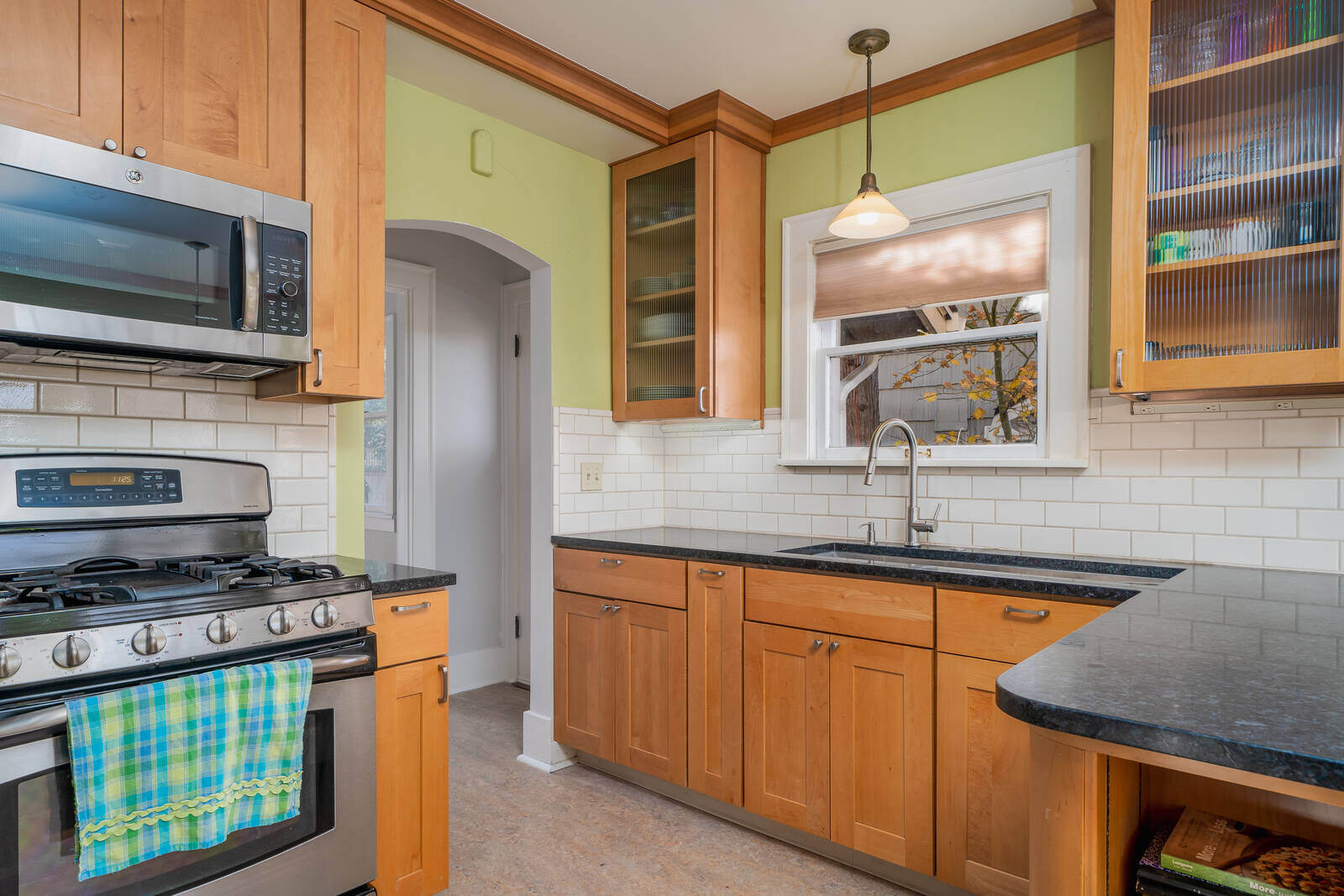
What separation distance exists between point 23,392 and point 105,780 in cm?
99

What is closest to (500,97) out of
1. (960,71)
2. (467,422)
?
(960,71)

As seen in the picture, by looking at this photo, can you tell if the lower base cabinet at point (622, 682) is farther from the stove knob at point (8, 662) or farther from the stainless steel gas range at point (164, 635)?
the stove knob at point (8, 662)

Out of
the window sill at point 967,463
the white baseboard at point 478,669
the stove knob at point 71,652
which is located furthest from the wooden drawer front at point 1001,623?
the white baseboard at point 478,669

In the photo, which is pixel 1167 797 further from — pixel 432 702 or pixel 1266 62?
pixel 1266 62

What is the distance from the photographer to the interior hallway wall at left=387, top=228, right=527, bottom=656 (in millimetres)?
4008

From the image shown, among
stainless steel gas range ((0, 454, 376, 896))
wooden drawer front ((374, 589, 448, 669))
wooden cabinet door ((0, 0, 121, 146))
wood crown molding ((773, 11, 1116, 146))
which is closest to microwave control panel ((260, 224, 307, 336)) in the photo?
wooden cabinet door ((0, 0, 121, 146))

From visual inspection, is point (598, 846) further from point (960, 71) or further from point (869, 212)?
point (960, 71)

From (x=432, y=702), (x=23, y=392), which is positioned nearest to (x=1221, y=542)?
(x=432, y=702)

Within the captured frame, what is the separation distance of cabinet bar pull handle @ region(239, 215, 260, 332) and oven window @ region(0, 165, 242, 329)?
3 centimetres

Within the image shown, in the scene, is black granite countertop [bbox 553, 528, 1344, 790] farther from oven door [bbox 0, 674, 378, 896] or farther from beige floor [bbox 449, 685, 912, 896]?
oven door [bbox 0, 674, 378, 896]

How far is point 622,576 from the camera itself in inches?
113

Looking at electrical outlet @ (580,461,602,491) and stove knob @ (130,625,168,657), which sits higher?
electrical outlet @ (580,461,602,491)

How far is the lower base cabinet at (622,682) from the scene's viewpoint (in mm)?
2727

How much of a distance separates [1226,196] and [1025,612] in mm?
1144
